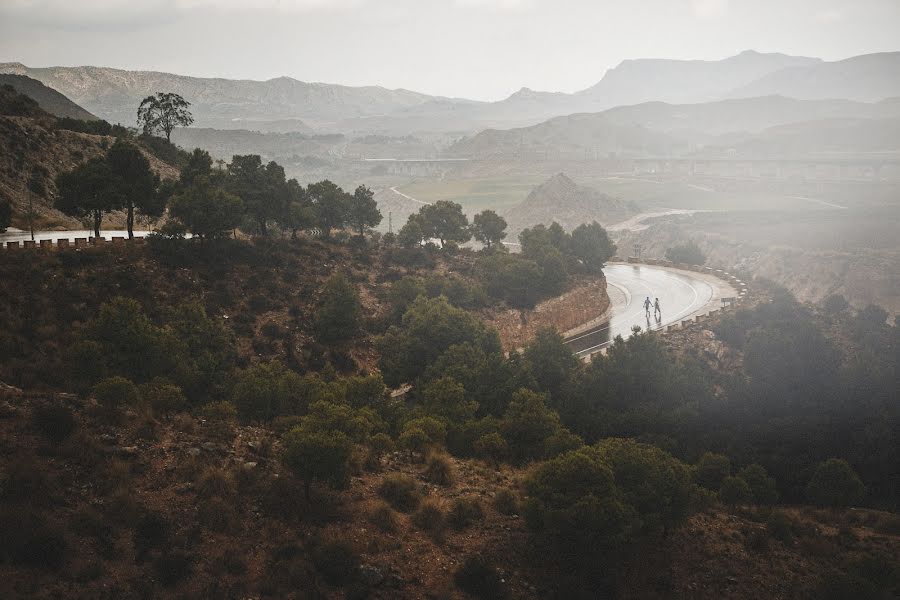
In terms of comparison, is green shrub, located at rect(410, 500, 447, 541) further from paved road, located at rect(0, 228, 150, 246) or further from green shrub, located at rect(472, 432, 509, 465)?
paved road, located at rect(0, 228, 150, 246)

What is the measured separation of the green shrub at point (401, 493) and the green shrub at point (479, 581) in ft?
11.5

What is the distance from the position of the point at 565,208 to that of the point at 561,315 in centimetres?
10745

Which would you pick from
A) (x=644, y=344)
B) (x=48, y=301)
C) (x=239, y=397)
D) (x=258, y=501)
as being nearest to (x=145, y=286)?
(x=48, y=301)

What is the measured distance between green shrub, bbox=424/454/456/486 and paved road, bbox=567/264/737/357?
1225 inches

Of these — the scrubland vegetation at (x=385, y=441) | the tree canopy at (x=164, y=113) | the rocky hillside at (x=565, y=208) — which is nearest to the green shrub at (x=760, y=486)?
the scrubland vegetation at (x=385, y=441)

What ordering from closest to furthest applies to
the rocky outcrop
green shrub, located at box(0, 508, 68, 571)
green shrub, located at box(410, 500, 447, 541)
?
green shrub, located at box(0, 508, 68, 571) → green shrub, located at box(410, 500, 447, 541) → the rocky outcrop

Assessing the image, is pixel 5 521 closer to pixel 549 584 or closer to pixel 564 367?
pixel 549 584

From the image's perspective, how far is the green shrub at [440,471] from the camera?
24.5 metres

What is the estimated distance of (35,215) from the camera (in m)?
60.8

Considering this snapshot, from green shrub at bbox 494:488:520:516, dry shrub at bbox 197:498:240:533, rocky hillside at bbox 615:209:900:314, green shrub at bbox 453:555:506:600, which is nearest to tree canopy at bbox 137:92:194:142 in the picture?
dry shrub at bbox 197:498:240:533

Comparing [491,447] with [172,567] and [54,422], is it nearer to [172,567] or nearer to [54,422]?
[172,567]

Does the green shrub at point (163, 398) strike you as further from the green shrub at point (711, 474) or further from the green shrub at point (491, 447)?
the green shrub at point (711, 474)

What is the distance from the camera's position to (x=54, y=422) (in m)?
20.7

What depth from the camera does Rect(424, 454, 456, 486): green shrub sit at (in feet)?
80.4
